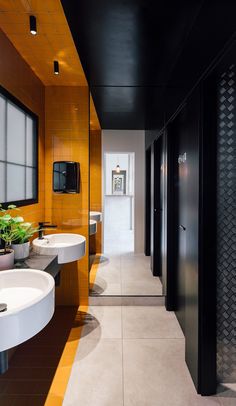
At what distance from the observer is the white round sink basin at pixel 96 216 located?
3213 mm

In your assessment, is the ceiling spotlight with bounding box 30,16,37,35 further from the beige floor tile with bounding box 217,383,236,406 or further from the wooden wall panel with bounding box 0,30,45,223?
the beige floor tile with bounding box 217,383,236,406

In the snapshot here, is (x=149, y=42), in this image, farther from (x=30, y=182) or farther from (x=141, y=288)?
(x=141, y=288)

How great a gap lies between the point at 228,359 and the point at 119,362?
2.76ft

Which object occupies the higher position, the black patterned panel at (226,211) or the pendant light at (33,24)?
Answer: the pendant light at (33,24)

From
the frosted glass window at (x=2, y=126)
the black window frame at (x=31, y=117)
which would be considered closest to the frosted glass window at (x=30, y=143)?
the black window frame at (x=31, y=117)

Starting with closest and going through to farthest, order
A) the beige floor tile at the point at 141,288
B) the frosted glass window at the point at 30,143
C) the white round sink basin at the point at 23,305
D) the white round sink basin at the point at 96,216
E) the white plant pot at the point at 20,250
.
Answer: the white round sink basin at the point at 23,305 → the white plant pot at the point at 20,250 → the frosted glass window at the point at 30,143 → the beige floor tile at the point at 141,288 → the white round sink basin at the point at 96,216

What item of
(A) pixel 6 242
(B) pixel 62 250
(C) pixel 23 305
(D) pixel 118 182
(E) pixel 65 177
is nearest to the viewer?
(C) pixel 23 305

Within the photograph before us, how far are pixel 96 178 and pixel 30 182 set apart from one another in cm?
102

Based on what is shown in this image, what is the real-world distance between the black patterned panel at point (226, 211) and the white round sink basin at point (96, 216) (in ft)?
5.91

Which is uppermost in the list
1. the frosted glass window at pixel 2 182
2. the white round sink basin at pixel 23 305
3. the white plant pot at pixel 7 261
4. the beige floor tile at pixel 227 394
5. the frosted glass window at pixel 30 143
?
the frosted glass window at pixel 30 143

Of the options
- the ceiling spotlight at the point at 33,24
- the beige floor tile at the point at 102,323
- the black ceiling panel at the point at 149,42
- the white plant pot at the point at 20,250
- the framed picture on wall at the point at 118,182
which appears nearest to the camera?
the black ceiling panel at the point at 149,42

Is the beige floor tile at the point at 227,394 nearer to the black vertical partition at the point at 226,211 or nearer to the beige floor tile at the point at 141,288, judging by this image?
the black vertical partition at the point at 226,211

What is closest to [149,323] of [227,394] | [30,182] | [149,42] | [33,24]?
[227,394]

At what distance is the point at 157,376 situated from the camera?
1.88 m
